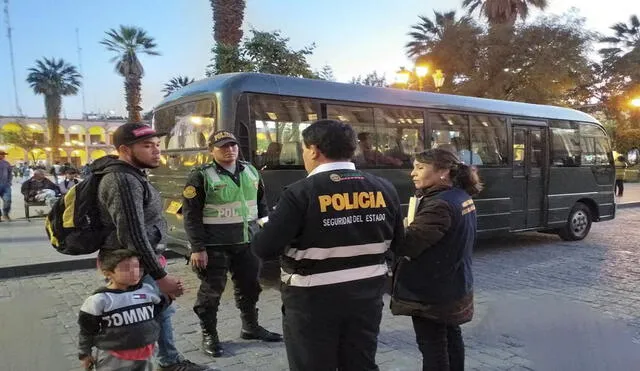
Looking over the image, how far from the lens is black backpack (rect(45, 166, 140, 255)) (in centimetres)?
266

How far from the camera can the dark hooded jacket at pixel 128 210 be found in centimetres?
260

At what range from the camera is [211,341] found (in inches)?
159

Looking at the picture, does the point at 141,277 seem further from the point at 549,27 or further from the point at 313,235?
the point at 549,27

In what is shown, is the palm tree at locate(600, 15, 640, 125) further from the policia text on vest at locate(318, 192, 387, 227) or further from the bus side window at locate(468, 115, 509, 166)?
the policia text on vest at locate(318, 192, 387, 227)

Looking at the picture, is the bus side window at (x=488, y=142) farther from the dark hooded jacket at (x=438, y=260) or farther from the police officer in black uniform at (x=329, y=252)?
the police officer in black uniform at (x=329, y=252)

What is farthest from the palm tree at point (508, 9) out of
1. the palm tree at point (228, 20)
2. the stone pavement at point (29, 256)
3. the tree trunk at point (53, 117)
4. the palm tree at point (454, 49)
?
the tree trunk at point (53, 117)

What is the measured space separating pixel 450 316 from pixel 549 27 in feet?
88.4

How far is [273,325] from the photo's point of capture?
488 cm

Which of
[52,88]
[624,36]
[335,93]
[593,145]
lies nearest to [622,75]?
[624,36]

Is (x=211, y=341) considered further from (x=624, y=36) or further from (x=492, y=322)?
(x=624, y=36)

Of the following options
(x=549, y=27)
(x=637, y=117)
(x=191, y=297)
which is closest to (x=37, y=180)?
(x=191, y=297)

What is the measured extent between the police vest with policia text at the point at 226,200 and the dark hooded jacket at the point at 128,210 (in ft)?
3.77

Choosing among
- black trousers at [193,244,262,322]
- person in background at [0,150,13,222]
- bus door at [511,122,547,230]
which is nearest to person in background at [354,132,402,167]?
bus door at [511,122,547,230]

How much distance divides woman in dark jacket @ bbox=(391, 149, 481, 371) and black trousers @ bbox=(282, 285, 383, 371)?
1.80 feet
